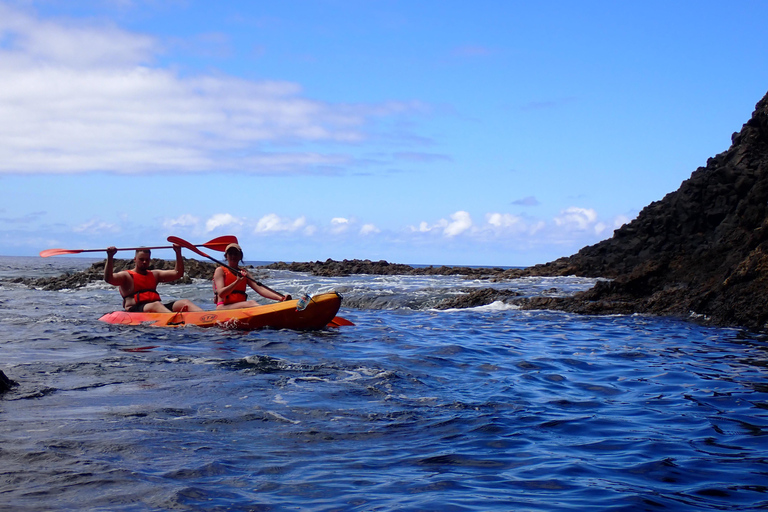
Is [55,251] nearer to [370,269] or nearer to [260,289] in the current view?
[260,289]

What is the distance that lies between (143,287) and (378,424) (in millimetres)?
7807

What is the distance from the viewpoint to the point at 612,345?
9.77 meters

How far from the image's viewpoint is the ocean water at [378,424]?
3.56 m

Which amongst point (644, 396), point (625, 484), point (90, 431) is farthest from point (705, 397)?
point (90, 431)

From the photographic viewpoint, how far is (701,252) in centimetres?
1456

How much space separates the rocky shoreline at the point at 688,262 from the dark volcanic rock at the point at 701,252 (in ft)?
0.07

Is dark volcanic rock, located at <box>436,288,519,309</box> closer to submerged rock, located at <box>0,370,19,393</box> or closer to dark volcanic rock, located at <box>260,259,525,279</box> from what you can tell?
submerged rock, located at <box>0,370,19,393</box>

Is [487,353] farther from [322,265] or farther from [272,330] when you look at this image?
[322,265]

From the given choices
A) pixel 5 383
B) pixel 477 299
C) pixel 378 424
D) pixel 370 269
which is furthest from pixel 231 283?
pixel 370 269

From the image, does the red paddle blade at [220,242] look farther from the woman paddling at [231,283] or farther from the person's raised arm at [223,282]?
the person's raised arm at [223,282]

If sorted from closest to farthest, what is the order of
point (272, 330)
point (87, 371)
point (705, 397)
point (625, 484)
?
point (625, 484), point (705, 397), point (87, 371), point (272, 330)

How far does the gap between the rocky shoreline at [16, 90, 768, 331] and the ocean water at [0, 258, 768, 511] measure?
244 centimetres

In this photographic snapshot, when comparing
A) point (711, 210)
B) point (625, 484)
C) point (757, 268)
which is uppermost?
point (711, 210)

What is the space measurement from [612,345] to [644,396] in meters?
3.65
